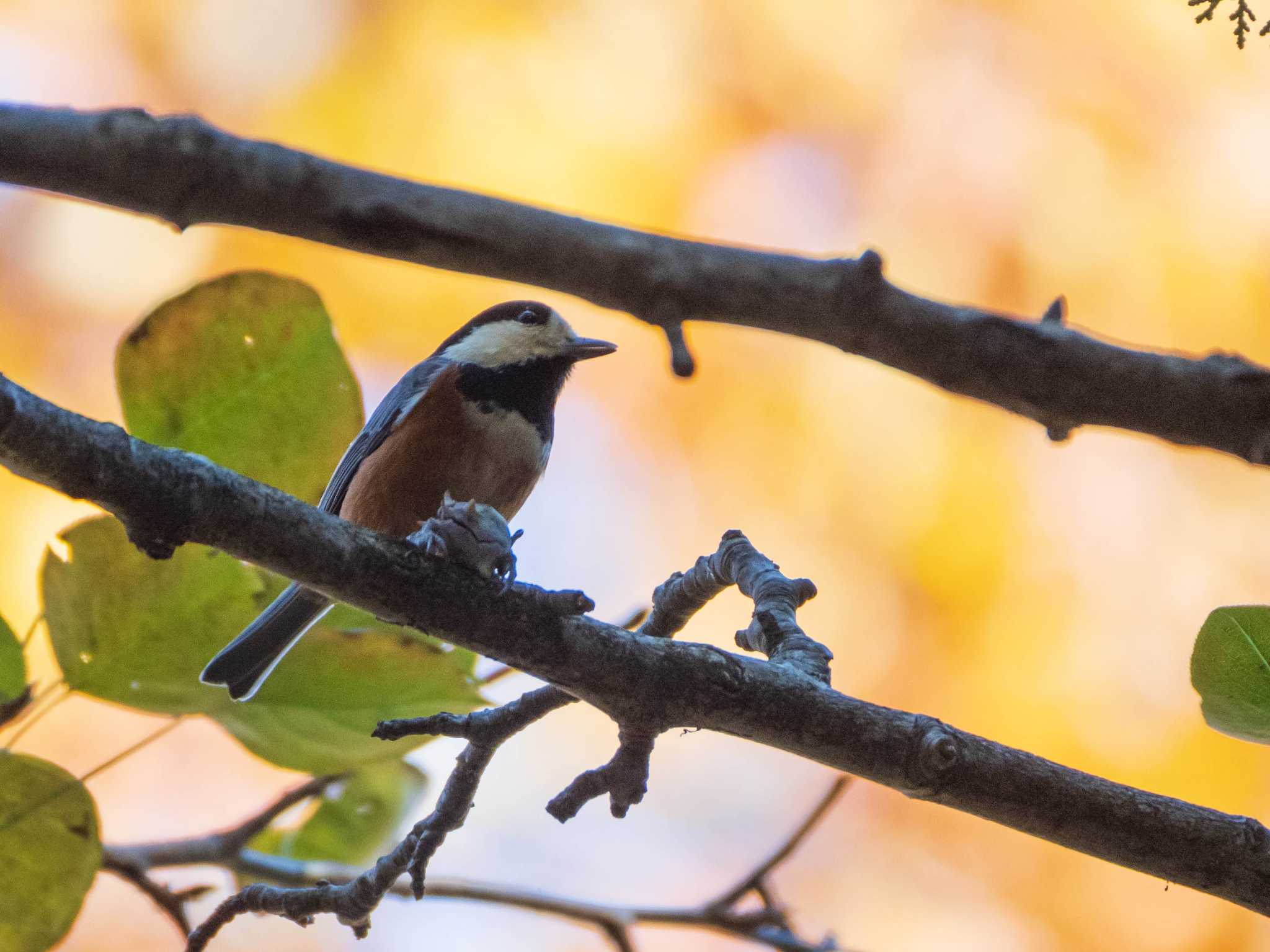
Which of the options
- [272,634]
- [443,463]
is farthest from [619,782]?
[272,634]

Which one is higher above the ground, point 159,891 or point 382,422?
point 382,422

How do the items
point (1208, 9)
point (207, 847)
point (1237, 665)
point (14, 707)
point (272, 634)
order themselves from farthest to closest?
1. point (272, 634)
2. point (207, 847)
3. point (14, 707)
4. point (1237, 665)
5. point (1208, 9)

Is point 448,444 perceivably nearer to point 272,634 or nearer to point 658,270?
point 272,634

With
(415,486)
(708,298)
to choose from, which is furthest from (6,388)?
(415,486)

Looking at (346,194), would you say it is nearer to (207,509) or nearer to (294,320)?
(207,509)

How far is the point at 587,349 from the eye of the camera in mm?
2787

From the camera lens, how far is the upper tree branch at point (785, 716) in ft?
4.41

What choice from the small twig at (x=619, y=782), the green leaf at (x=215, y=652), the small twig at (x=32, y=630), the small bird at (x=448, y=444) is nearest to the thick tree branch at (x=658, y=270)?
the small twig at (x=619, y=782)

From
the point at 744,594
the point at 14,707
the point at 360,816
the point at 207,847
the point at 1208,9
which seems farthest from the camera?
the point at 360,816

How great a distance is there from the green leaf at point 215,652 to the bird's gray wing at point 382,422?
79cm

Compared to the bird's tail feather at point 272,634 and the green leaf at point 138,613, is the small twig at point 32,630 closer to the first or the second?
the green leaf at point 138,613

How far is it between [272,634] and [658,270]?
1.78 metres

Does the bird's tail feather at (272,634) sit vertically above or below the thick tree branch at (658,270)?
below

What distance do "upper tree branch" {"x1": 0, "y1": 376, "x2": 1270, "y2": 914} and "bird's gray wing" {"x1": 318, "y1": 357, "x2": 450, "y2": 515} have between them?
1.18m
